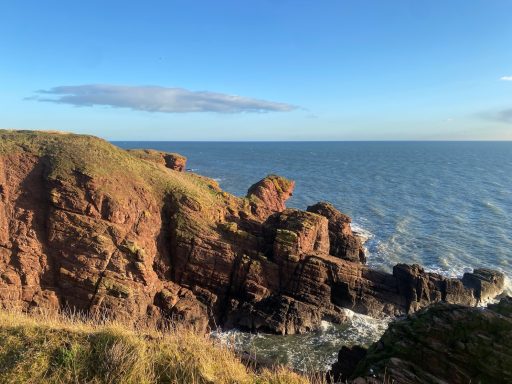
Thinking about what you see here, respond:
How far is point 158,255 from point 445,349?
75.6ft

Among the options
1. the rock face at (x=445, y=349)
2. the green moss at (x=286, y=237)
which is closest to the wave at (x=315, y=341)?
the green moss at (x=286, y=237)

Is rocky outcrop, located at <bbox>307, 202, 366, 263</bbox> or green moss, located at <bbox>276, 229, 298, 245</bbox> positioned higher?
green moss, located at <bbox>276, 229, 298, 245</bbox>

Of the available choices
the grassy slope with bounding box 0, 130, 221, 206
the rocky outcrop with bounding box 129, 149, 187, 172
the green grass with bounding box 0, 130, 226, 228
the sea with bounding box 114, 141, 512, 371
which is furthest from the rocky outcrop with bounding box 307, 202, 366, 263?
the rocky outcrop with bounding box 129, 149, 187, 172

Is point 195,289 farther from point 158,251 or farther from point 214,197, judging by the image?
point 214,197

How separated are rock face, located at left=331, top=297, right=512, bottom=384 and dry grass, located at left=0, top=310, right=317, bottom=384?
3911mm

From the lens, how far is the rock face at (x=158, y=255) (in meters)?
27.0

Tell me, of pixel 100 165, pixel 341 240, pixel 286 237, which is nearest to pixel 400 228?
pixel 341 240

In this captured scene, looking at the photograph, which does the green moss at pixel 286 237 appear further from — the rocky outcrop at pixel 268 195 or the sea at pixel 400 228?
the rocky outcrop at pixel 268 195

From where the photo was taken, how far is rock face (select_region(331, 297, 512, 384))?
11.3 m

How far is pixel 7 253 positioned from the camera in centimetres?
2692

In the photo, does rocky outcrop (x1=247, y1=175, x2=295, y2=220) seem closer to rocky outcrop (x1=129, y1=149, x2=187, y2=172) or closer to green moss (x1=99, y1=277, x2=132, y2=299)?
rocky outcrop (x1=129, y1=149, x2=187, y2=172)

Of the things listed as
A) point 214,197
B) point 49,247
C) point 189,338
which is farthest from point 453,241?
point 189,338

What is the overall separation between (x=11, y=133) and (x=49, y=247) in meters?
12.8

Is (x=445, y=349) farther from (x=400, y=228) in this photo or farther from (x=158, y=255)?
(x=400, y=228)
